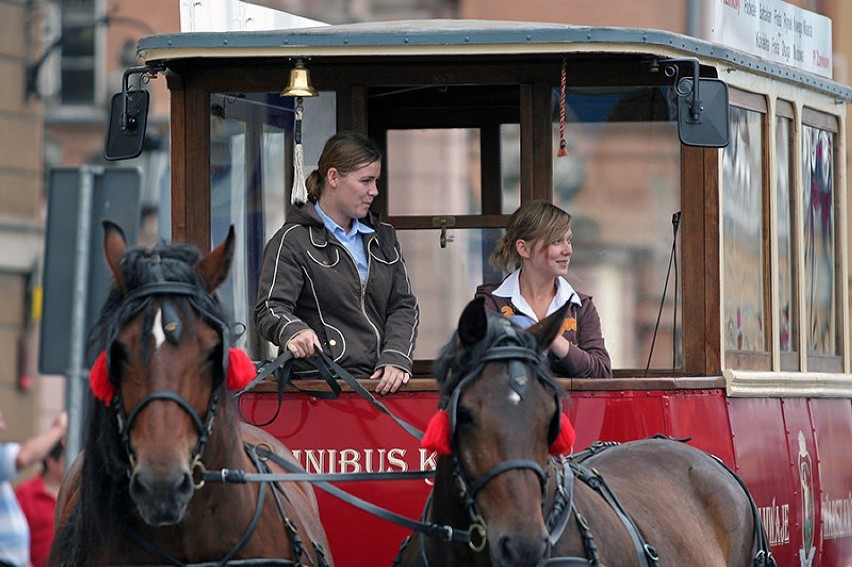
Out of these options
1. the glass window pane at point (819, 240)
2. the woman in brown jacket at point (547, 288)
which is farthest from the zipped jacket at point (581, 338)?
the glass window pane at point (819, 240)

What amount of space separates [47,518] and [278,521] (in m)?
3.37

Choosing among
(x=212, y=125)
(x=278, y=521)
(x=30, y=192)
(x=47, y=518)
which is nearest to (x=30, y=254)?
(x=30, y=192)

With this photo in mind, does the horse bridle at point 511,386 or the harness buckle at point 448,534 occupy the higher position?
the horse bridle at point 511,386

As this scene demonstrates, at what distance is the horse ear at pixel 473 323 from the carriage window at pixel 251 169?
226cm

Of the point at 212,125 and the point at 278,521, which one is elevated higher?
the point at 212,125

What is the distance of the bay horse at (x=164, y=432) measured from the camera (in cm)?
509

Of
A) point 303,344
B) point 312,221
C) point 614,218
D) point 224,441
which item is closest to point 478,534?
point 224,441

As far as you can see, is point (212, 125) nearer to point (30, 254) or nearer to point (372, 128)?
point (372, 128)

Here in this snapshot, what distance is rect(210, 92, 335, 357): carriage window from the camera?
7617 mm

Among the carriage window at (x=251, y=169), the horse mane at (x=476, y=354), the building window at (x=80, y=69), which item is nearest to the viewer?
the horse mane at (x=476, y=354)

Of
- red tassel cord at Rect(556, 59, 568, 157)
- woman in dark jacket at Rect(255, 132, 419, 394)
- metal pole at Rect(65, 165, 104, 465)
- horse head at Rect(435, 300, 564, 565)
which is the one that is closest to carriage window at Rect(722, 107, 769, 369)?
red tassel cord at Rect(556, 59, 568, 157)

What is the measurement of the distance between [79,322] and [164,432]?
10.6ft

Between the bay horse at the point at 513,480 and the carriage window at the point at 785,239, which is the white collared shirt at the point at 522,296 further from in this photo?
the carriage window at the point at 785,239

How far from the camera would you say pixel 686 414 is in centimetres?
708
